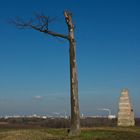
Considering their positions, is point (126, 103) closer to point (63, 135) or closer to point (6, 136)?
point (63, 135)

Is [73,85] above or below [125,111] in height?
above

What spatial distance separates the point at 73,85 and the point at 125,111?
9876 mm

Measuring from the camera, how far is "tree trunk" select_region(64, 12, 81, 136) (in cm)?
2785

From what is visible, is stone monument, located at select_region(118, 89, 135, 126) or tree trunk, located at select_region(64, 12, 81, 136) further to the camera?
stone monument, located at select_region(118, 89, 135, 126)

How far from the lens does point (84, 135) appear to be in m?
26.5

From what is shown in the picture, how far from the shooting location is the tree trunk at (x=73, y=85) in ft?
91.4

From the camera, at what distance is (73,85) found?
28.4 meters

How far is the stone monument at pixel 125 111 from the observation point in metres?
36.9

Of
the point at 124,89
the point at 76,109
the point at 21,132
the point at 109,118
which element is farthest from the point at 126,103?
the point at 109,118

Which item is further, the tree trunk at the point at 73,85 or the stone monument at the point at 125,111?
the stone monument at the point at 125,111

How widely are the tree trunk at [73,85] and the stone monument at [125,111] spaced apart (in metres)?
9.52

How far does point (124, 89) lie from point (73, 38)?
10.1 meters

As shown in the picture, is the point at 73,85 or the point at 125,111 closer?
the point at 73,85

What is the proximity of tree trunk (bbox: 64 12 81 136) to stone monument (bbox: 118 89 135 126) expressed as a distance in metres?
9.52
